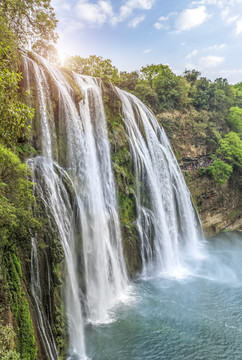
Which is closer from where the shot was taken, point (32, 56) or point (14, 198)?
point (14, 198)

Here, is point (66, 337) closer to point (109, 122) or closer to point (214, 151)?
point (109, 122)

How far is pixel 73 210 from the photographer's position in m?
9.02

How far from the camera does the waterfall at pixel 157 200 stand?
13875mm

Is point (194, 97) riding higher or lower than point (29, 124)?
higher

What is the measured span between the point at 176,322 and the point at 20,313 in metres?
6.27

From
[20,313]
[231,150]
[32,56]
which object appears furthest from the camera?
[231,150]

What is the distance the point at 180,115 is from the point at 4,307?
23.7 metres

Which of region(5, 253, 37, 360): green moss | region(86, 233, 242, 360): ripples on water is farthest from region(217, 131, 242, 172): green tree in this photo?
region(5, 253, 37, 360): green moss

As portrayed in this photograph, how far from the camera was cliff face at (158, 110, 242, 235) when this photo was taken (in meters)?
22.1

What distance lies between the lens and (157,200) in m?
15.2

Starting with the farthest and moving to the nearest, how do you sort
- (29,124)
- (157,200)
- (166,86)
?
(166,86)
(157,200)
(29,124)

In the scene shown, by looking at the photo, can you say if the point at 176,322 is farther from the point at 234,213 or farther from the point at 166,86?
the point at 166,86

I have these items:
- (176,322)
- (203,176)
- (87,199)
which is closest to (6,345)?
(87,199)

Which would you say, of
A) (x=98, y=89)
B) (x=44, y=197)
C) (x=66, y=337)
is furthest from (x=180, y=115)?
(x=66, y=337)
